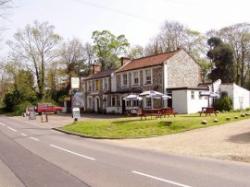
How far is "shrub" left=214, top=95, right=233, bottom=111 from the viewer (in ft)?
148

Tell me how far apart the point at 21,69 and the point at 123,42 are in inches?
928

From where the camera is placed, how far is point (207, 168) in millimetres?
12211

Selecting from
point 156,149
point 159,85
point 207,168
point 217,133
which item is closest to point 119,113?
point 159,85

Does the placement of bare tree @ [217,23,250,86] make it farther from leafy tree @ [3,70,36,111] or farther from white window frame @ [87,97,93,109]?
leafy tree @ [3,70,36,111]

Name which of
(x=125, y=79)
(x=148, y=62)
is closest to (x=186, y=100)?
(x=148, y=62)

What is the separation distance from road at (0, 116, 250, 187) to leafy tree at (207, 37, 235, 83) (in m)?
50.4

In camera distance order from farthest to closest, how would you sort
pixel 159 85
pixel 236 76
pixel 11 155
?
pixel 236 76
pixel 159 85
pixel 11 155

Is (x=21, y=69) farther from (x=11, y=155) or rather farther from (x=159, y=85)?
(x=11, y=155)

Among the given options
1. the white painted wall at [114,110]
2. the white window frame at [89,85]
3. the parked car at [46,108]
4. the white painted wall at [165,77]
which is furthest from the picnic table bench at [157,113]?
the white window frame at [89,85]

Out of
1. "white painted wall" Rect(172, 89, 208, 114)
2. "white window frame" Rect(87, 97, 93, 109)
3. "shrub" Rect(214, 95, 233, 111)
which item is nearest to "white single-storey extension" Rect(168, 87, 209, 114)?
"white painted wall" Rect(172, 89, 208, 114)

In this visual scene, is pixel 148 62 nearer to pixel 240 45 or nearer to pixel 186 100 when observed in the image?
pixel 186 100

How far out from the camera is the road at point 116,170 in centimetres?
1011

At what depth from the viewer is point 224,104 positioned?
45.3m

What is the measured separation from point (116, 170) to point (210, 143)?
8.40m
